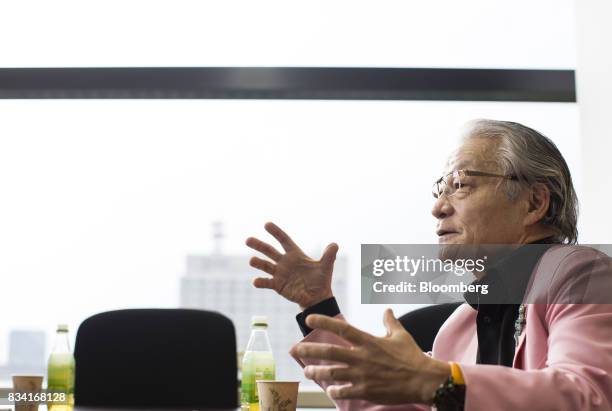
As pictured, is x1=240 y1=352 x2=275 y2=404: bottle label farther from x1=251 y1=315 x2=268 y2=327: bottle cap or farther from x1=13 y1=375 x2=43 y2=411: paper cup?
x1=13 y1=375 x2=43 y2=411: paper cup

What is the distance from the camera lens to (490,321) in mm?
1525

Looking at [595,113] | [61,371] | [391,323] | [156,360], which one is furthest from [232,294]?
[391,323]

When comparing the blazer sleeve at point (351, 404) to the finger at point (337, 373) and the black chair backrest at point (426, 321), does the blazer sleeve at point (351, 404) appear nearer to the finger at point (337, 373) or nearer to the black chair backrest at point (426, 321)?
the finger at point (337, 373)

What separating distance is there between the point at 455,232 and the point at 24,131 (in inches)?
81.8

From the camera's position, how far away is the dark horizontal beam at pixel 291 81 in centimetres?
288

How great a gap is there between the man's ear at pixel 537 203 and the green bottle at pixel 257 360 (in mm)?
703

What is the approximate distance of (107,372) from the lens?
2197mm

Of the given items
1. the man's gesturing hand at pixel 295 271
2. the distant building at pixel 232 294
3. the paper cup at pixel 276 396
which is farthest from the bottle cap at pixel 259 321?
the distant building at pixel 232 294

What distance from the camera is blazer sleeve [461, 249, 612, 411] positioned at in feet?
3.42

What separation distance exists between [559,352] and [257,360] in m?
0.83
